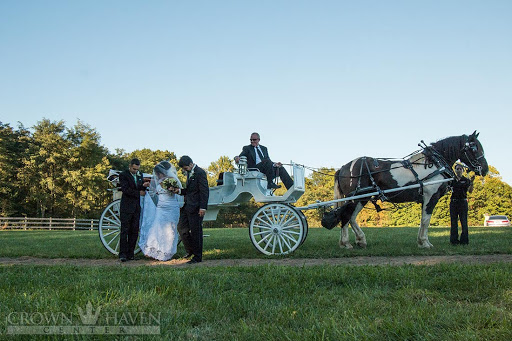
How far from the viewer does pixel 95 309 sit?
369cm

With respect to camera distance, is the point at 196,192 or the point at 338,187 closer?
the point at 196,192

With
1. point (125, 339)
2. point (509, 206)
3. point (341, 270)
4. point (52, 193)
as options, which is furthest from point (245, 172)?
point (509, 206)

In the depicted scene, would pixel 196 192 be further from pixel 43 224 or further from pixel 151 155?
pixel 151 155

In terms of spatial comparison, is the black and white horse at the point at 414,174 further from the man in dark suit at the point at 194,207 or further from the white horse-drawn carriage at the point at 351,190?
the man in dark suit at the point at 194,207

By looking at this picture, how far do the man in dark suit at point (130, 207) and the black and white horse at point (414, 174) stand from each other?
4.24m

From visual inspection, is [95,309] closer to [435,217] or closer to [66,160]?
[435,217]

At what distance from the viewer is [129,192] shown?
8875mm

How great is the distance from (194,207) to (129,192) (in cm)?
160

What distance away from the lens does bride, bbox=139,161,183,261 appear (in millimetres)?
8484

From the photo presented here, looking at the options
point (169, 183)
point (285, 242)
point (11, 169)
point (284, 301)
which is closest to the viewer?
point (284, 301)

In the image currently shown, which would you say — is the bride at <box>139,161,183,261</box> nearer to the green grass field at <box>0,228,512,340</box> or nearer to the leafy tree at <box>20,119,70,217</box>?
the green grass field at <box>0,228,512,340</box>

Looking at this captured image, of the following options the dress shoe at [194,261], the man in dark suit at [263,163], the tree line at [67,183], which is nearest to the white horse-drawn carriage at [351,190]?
the man in dark suit at [263,163]

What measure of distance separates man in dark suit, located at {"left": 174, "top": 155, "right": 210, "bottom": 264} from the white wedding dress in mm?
246

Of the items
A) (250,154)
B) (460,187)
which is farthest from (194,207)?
(460,187)
